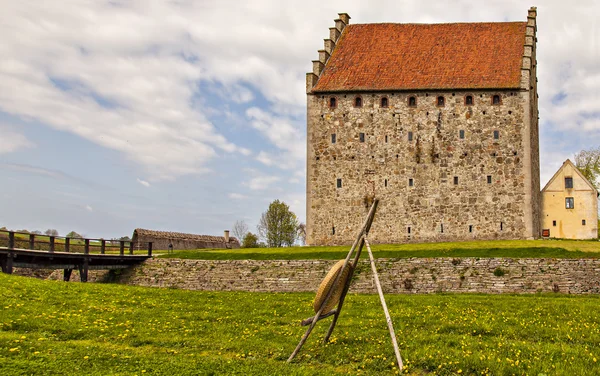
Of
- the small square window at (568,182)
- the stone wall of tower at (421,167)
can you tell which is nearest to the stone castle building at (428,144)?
the stone wall of tower at (421,167)

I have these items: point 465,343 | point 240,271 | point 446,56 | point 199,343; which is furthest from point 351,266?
point 446,56

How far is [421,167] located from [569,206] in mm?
13614

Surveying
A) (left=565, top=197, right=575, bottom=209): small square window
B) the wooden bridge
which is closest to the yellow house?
(left=565, top=197, right=575, bottom=209): small square window

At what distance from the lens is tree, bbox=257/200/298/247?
3039 inches

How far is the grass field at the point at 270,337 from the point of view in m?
10.8

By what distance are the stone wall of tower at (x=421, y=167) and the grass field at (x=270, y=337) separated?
87.2 ft

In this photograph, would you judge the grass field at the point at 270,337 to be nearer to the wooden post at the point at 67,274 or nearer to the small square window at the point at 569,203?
the wooden post at the point at 67,274

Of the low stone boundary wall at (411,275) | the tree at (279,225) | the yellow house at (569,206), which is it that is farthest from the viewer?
the tree at (279,225)

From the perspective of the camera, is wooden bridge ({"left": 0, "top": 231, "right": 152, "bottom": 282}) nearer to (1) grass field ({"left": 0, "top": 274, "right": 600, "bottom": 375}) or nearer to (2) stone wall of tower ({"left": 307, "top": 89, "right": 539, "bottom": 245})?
(1) grass field ({"left": 0, "top": 274, "right": 600, "bottom": 375})

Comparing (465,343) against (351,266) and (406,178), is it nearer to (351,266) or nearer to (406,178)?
(351,266)

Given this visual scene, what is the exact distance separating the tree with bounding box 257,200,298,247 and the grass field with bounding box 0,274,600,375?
56.9 m

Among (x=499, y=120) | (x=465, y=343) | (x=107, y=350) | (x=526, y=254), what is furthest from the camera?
(x=499, y=120)

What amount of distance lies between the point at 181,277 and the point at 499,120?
27204 millimetres

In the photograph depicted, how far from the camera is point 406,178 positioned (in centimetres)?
4716
